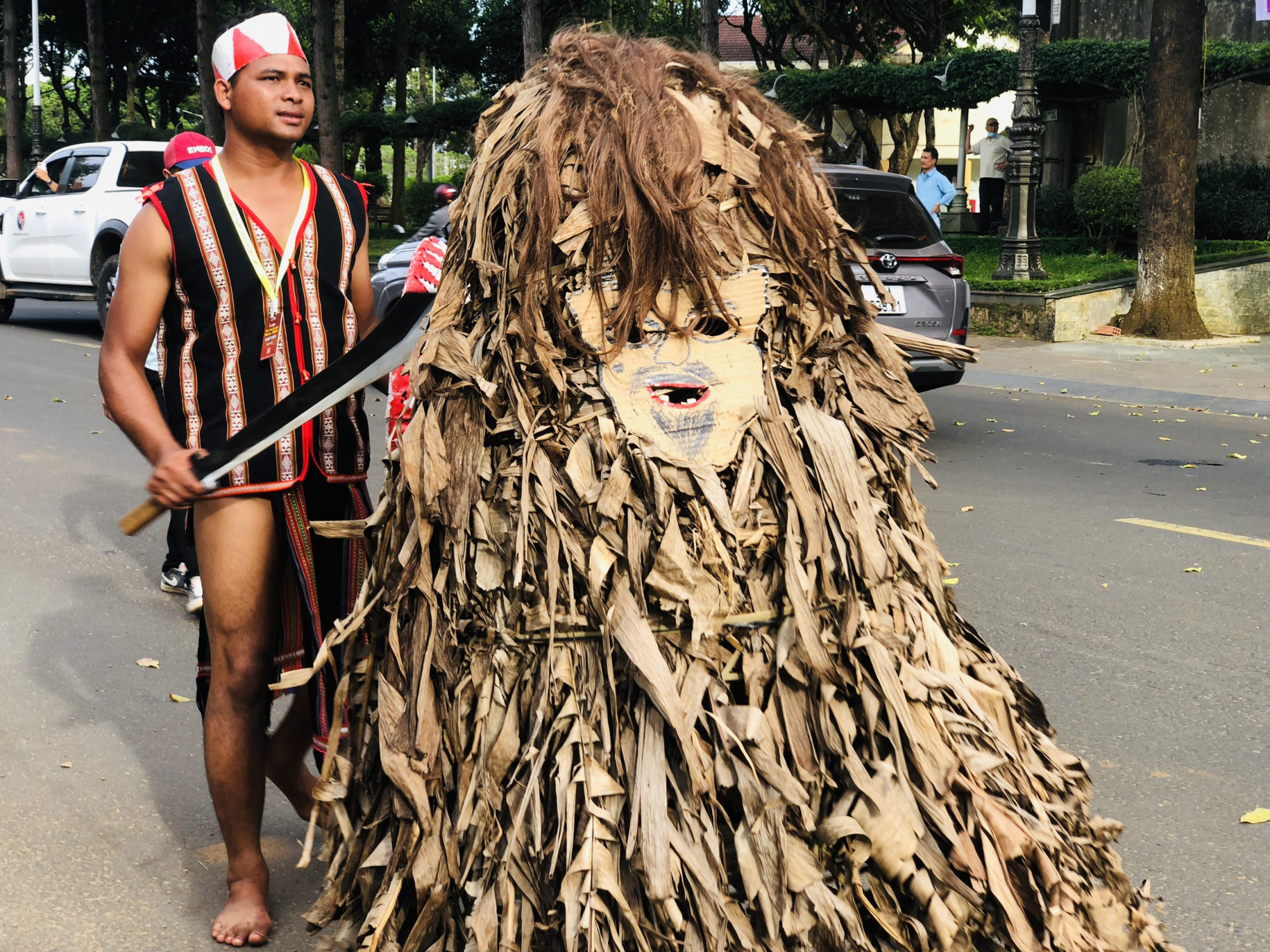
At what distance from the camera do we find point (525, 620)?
7.74 feet

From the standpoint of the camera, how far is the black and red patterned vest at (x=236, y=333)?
285cm

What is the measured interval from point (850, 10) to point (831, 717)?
34374 mm

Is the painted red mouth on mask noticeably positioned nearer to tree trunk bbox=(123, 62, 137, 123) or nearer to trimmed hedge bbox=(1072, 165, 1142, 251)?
trimmed hedge bbox=(1072, 165, 1142, 251)

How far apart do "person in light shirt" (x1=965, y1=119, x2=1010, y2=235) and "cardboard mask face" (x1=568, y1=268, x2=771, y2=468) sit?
20.2 meters

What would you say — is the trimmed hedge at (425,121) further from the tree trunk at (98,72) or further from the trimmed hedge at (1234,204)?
the trimmed hedge at (1234,204)

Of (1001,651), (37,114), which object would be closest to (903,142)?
(37,114)

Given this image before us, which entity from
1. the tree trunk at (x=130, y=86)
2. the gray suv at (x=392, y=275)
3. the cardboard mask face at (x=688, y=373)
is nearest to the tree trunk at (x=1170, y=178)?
the gray suv at (x=392, y=275)

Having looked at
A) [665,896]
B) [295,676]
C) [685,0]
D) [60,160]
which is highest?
[685,0]

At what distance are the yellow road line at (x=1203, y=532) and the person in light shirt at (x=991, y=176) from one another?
15.7 metres

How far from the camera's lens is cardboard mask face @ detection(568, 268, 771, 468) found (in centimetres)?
237

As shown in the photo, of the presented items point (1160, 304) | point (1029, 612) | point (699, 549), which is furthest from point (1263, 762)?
point (1160, 304)

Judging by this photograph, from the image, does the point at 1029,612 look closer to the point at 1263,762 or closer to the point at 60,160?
the point at 1263,762

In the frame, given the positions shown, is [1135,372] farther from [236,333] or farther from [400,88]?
[400,88]

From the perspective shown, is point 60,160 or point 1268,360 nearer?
point 1268,360
